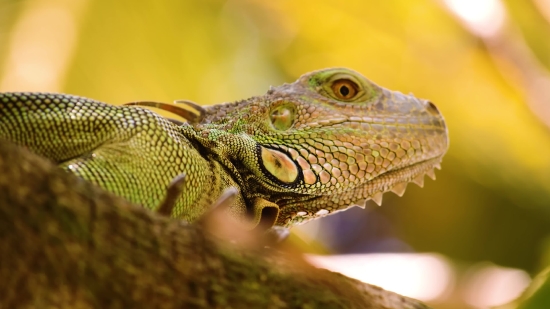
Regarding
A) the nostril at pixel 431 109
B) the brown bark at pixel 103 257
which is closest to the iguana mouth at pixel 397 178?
the nostril at pixel 431 109

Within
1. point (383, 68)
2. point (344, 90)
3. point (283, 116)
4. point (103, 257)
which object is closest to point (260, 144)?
point (283, 116)

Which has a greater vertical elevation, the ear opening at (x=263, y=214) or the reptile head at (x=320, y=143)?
the reptile head at (x=320, y=143)

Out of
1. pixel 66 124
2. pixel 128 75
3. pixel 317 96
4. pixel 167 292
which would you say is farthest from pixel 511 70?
pixel 167 292

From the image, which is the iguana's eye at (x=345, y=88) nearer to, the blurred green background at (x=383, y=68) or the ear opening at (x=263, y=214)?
the ear opening at (x=263, y=214)

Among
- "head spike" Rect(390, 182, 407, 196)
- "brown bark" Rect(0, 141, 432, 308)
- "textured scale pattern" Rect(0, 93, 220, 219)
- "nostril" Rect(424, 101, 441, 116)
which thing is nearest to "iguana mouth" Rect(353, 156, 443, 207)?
"head spike" Rect(390, 182, 407, 196)

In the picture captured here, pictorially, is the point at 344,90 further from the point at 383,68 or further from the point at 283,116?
the point at 383,68
